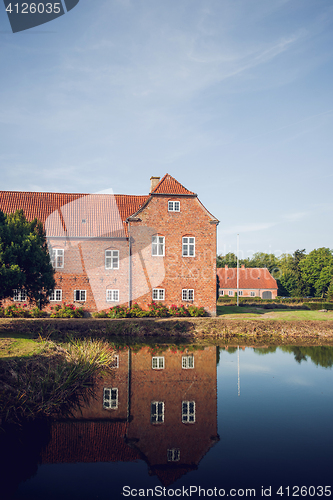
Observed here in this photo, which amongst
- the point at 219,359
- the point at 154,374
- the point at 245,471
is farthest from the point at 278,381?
the point at 245,471

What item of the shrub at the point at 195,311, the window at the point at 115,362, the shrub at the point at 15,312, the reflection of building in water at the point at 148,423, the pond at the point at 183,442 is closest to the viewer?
the pond at the point at 183,442

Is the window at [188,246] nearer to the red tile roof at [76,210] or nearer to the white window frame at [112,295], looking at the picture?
the red tile roof at [76,210]

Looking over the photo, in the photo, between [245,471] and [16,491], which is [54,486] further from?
[245,471]

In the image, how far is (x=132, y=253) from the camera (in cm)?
2683

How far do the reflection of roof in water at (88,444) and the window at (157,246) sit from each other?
60.2ft

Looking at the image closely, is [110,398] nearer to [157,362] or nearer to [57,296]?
[157,362]

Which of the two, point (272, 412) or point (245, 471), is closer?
point (245, 471)

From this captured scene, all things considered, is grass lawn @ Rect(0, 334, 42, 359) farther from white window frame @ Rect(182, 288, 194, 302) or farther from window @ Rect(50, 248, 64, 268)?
white window frame @ Rect(182, 288, 194, 302)

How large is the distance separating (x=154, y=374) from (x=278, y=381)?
4.71 meters

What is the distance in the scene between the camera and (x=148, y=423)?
905 cm

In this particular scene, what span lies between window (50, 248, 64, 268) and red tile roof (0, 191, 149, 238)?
1273mm

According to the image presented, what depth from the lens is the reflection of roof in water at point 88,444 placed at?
7.40 meters

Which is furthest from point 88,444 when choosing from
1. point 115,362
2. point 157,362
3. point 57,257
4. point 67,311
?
point 57,257

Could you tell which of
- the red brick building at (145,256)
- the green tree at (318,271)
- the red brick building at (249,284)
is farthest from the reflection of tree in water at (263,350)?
the green tree at (318,271)
